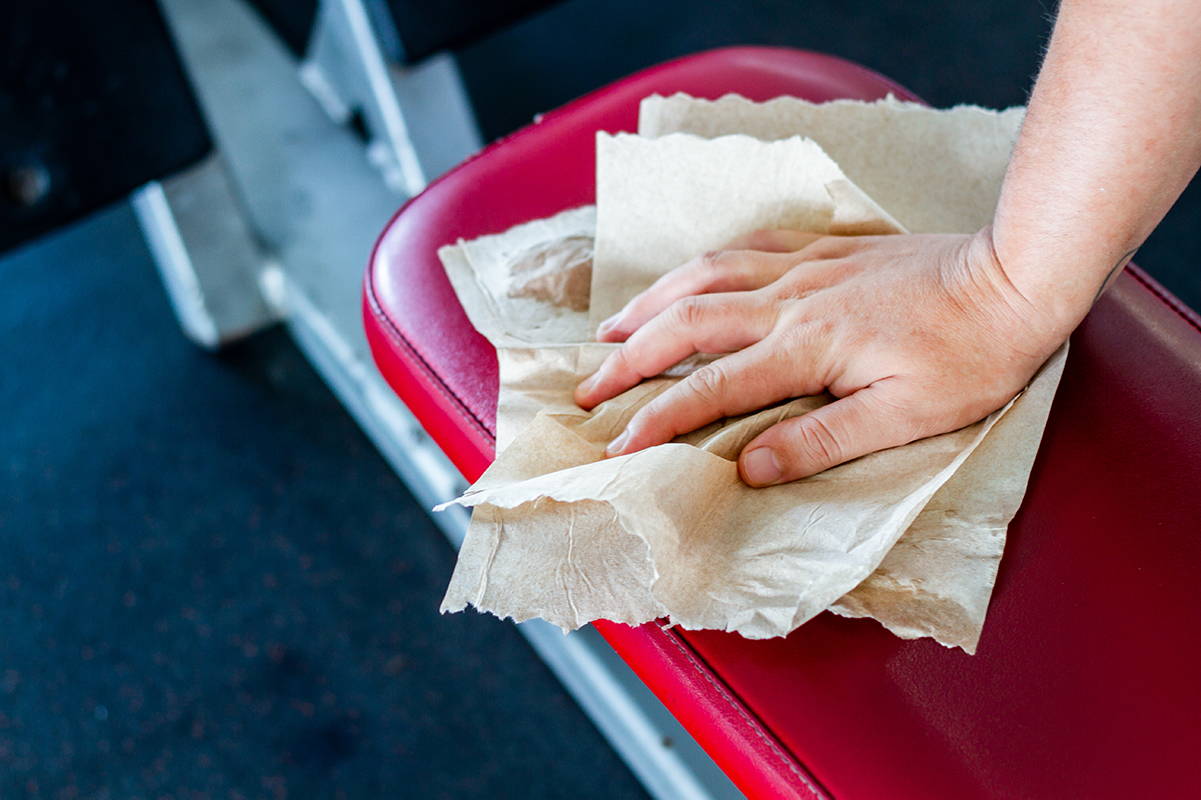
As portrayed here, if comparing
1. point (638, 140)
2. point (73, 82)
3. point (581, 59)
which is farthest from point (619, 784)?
point (581, 59)

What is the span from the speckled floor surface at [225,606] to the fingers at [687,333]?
464mm

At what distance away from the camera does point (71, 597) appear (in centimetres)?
103

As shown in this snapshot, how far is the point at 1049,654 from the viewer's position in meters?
0.46

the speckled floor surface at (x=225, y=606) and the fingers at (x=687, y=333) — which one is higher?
the fingers at (x=687, y=333)

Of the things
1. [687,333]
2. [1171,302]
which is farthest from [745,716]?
[1171,302]

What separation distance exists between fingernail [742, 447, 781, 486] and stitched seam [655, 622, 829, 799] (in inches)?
3.3

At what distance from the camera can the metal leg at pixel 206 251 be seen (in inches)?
43.3

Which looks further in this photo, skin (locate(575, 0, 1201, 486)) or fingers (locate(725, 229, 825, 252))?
fingers (locate(725, 229, 825, 252))

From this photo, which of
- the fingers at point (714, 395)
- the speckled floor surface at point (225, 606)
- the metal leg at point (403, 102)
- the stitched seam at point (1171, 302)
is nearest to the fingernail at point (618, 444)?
the fingers at point (714, 395)

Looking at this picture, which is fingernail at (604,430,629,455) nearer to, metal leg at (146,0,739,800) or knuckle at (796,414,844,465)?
knuckle at (796,414,844,465)

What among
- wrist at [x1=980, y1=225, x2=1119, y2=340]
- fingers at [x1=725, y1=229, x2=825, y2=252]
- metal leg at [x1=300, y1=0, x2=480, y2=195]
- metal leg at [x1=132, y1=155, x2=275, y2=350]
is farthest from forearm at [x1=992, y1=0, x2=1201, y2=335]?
metal leg at [x1=132, y1=155, x2=275, y2=350]

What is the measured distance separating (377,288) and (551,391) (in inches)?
6.4

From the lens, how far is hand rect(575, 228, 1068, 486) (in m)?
0.50

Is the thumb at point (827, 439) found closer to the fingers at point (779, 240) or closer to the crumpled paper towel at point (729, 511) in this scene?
the crumpled paper towel at point (729, 511)
